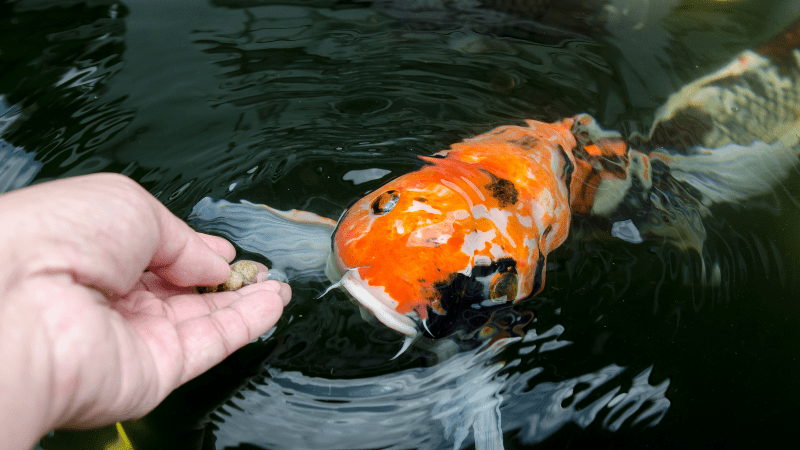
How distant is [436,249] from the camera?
5.18 feet

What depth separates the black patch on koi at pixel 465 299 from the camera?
1.60 meters

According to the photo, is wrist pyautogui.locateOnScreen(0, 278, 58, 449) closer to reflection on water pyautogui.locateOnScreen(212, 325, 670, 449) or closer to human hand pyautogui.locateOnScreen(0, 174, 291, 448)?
human hand pyautogui.locateOnScreen(0, 174, 291, 448)

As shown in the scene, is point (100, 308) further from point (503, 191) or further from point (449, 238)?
point (503, 191)

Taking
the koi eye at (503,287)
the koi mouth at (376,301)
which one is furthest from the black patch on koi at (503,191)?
the koi mouth at (376,301)

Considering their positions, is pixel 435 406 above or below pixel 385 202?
below

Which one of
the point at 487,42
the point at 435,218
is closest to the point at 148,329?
the point at 435,218

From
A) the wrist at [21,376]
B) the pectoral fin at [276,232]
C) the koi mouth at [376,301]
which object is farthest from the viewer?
the pectoral fin at [276,232]

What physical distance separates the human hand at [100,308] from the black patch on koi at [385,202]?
16.9 inches

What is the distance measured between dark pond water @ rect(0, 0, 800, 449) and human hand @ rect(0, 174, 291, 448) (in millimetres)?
362

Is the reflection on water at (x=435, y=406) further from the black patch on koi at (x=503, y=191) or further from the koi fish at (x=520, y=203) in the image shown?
the black patch on koi at (x=503, y=191)

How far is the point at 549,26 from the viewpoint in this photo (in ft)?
10.00

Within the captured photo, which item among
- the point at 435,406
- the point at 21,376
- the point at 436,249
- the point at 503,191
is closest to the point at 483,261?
the point at 436,249

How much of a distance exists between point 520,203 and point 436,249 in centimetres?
41

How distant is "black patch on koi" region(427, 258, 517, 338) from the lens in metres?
1.60
